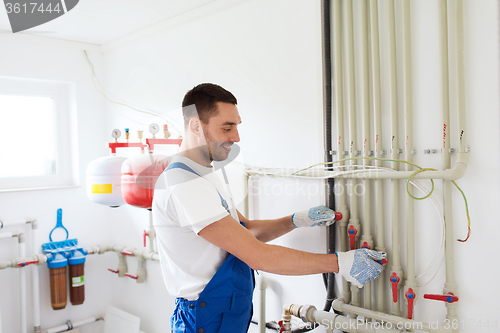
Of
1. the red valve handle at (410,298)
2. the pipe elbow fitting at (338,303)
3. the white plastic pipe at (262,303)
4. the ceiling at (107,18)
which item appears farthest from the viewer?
the ceiling at (107,18)

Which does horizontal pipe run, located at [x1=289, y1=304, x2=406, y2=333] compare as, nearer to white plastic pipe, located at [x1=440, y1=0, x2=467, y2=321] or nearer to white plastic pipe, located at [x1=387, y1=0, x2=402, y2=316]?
white plastic pipe, located at [x1=387, y1=0, x2=402, y2=316]

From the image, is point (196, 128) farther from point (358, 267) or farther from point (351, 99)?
point (358, 267)

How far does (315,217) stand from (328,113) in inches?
17.9

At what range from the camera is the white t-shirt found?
1.32 meters

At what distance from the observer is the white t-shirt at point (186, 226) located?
1318 millimetres

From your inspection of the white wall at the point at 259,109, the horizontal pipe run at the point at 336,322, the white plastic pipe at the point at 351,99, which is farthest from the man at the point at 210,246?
the white wall at the point at 259,109

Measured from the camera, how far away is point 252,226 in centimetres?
175

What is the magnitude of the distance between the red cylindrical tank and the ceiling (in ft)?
2.93

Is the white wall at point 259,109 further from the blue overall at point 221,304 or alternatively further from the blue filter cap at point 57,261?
the blue overall at point 221,304

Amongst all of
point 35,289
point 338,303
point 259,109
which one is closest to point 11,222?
point 35,289

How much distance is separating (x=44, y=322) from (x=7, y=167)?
116 cm

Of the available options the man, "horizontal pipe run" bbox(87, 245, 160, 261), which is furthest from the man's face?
"horizontal pipe run" bbox(87, 245, 160, 261)

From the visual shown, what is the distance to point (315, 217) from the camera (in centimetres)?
158

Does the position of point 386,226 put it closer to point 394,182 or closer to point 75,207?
point 394,182
